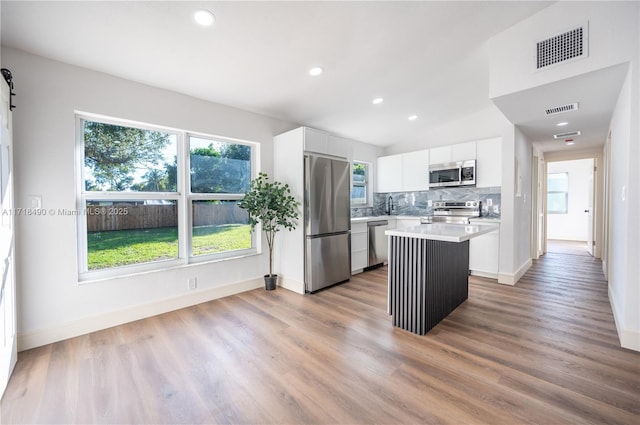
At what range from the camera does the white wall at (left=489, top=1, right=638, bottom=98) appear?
203 centimetres

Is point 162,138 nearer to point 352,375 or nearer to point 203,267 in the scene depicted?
point 203,267

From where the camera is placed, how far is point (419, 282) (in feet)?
7.77

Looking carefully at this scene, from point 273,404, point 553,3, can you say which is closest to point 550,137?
point 553,3

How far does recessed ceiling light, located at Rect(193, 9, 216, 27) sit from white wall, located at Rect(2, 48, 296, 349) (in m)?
1.15

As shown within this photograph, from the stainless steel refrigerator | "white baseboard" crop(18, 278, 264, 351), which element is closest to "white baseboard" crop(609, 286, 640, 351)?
the stainless steel refrigerator

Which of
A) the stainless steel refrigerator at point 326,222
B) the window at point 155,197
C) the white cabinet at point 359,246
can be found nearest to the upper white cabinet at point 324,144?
the stainless steel refrigerator at point 326,222

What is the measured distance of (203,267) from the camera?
3.22m

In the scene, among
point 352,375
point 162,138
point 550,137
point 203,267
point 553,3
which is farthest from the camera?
point 550,137

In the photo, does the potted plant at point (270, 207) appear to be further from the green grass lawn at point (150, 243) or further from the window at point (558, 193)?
the window at point (558, 193)

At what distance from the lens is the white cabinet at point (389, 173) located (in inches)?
205

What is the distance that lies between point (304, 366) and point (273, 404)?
39 centimetres

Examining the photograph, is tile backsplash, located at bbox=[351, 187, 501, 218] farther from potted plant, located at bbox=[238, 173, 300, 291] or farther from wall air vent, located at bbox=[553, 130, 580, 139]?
potted plant, located at bbox=[238, 173, 300, 291]

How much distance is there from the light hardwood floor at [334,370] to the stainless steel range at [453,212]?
1.75 meters

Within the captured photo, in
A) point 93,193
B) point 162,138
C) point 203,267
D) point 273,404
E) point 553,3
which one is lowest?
point 273,404
